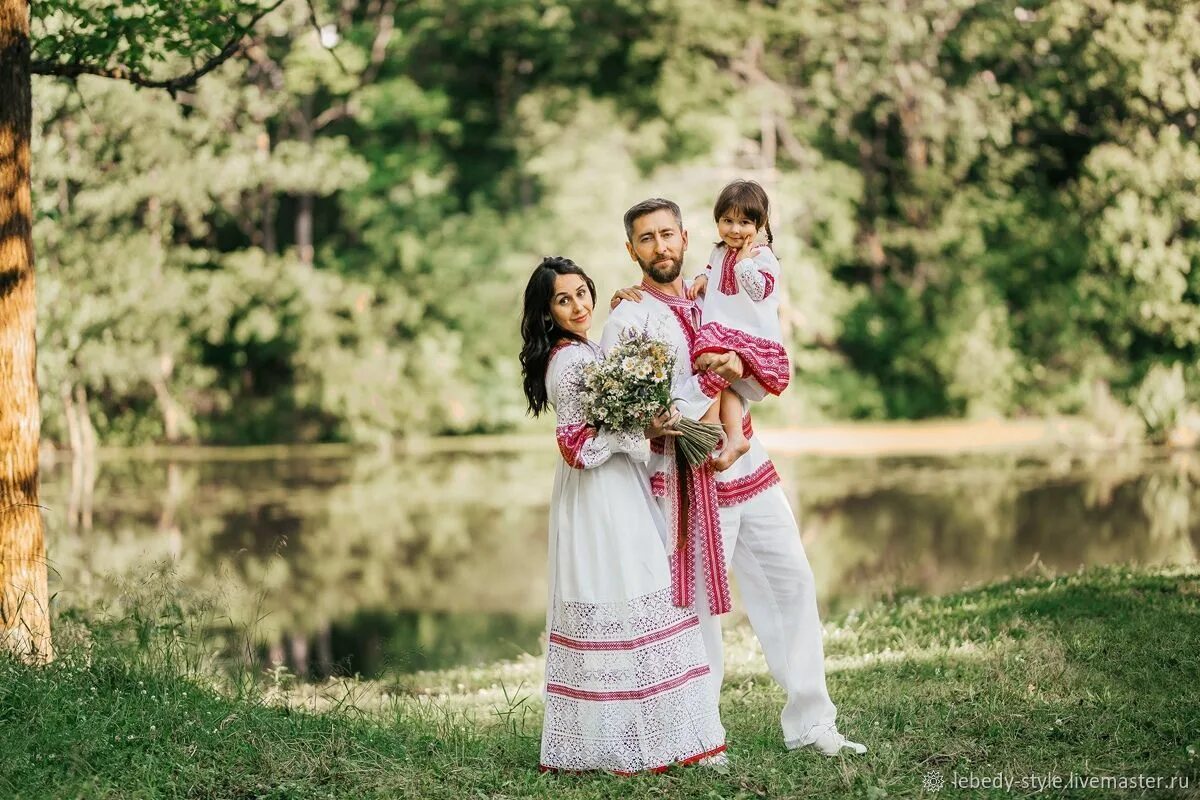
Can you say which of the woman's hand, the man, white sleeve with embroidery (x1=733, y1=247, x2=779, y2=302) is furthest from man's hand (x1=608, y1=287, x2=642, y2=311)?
the woman's hand

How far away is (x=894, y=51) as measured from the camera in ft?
70.9

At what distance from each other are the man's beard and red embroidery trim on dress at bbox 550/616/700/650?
1.16 metres

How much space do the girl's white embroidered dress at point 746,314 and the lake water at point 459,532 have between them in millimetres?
4497

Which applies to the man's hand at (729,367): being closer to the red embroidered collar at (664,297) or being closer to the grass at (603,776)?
the red embroidered collar at (664,297)

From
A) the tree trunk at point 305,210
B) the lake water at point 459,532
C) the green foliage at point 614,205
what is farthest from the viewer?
the tree trunk at point 305,210

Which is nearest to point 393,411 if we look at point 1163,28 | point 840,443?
point 840,443

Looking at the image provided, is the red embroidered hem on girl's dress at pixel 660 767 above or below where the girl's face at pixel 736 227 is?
below

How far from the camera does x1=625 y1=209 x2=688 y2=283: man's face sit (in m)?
4.32

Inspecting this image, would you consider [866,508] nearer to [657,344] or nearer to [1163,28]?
[1163,28]

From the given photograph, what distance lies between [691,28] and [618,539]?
20.2m

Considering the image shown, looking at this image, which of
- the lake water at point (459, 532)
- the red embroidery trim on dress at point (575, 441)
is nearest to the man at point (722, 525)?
the red embroidery trim on dress at point (575, 441)

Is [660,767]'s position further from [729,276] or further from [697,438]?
[729,276]

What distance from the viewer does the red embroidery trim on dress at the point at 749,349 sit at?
4.38 meters

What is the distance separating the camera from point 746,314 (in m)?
4.40
